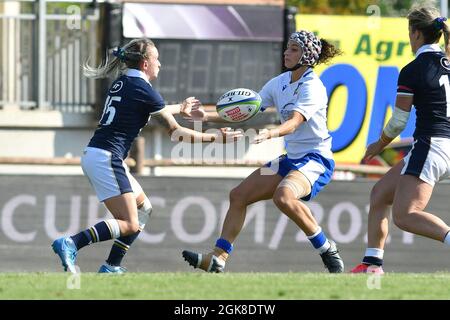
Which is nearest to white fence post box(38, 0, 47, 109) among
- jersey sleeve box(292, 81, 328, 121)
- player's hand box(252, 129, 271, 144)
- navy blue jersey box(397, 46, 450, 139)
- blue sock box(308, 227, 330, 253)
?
jersey sleeve box(292, 81, 328, 121)

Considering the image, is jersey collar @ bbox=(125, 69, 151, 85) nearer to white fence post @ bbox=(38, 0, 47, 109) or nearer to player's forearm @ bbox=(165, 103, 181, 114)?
player's forearm @ bbox=(165, 103, 181, 114)

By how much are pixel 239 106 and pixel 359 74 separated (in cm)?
1156

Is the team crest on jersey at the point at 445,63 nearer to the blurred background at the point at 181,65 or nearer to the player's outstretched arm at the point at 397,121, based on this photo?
the player's outstretched arm at the point at 397,121

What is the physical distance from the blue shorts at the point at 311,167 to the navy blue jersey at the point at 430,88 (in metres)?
1.00

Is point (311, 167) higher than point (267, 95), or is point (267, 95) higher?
point (267, 95)

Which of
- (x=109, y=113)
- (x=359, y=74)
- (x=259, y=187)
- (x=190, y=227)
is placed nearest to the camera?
(x=109, y=113)

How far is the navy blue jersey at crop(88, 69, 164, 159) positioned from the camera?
960 cm

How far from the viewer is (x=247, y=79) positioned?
20984 millimetres

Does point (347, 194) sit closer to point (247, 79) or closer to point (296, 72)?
point (296, 72)

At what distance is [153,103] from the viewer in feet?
31.6

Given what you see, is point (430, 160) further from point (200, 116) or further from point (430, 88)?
point (200, 116)

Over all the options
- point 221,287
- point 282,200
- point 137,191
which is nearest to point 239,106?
point 282,200
